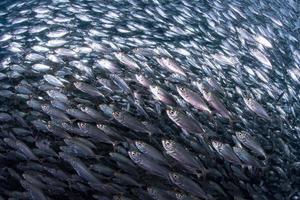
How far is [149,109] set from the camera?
300 inches

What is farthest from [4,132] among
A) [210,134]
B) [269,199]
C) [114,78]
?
[269,199]

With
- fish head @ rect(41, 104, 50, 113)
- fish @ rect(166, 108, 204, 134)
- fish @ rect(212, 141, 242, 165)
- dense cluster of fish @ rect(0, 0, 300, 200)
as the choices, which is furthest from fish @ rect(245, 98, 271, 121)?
fish head @ rect(41, 104, 50, 113)

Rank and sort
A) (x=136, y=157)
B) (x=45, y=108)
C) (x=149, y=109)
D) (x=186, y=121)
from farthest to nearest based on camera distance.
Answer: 1. (x=149, y=109)
2. (x=45, y=108)
3. (x=136, y=157)
4. (x=186, y=121)

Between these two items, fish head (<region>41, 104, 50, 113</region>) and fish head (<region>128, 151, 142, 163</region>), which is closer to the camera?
fish head (<region>128, 151, 142, 163</region>)

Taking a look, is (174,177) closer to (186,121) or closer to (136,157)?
(136,157)

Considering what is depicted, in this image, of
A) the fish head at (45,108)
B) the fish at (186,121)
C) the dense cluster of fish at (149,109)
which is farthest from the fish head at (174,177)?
the fish head at (45,108)

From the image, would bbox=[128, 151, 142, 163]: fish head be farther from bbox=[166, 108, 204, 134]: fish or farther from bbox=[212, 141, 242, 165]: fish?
bbox=[212, 141, 242, 165]: fish

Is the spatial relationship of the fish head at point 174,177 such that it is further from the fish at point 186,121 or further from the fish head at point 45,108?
the fish head at point 45,108

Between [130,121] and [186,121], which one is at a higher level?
[186,121]

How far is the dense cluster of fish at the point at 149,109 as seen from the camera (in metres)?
5.68

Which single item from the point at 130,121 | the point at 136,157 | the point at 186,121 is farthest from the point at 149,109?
the point at 186,121

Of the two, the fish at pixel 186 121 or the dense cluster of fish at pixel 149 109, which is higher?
the fish at pixel 186 121

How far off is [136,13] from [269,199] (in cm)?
585

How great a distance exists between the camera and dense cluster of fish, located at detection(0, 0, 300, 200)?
18.6 feet
